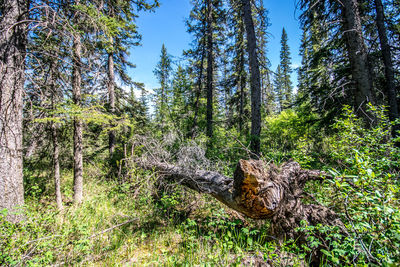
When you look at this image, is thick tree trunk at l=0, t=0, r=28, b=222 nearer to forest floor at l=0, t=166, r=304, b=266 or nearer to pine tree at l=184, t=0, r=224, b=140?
forest floor at l=0, t=166, r=304, b=266

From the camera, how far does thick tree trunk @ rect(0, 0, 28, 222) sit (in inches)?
129

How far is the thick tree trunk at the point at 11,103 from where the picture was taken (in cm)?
328

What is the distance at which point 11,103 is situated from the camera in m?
3.41

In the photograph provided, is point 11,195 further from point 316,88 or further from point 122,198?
point 316,88

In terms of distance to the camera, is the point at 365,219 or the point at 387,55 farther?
the point at 387,55

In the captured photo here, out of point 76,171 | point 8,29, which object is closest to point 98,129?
point 76,171

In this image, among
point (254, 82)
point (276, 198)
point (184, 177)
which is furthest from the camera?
point (254, 82)

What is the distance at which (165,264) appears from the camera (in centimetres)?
237

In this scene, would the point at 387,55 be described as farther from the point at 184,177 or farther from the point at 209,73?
the point at 184,177

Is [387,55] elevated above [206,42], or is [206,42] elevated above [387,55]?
[206,42]

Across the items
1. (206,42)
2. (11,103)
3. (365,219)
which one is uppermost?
(206,42)

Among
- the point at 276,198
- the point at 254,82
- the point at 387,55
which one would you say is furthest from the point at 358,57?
the point at 276,198

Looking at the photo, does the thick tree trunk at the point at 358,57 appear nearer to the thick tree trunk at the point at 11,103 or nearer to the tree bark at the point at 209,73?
the tree bark at the point at 209,73

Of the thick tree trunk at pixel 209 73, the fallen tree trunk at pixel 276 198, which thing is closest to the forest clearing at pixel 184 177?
the fallen tree trunk at pixel 276 198
